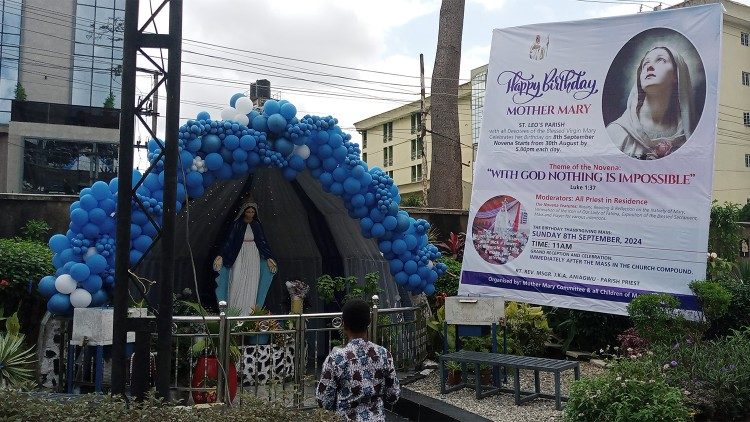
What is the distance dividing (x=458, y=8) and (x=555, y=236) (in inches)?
302

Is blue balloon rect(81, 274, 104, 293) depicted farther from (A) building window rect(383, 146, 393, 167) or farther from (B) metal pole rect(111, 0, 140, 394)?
(A) building window rect(383, 146, 393, 167)

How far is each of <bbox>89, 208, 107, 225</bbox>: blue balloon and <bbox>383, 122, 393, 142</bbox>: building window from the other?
134ft

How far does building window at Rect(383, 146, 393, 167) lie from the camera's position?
49.8 m

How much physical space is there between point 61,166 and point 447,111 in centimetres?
1914

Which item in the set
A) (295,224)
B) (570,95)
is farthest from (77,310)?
(570,95)

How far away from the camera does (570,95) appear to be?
29.3 feet

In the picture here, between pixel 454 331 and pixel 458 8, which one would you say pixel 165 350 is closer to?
pixel 454 331

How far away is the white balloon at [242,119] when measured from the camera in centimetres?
904

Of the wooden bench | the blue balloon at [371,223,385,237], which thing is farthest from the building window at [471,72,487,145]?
the wooden bench

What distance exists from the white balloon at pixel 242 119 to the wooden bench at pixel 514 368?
396cm

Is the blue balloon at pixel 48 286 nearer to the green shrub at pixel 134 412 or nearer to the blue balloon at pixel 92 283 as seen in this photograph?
the blue balloon at pixel 92 283

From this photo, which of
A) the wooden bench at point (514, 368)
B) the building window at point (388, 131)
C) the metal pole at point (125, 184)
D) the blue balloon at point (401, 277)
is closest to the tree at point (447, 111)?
the blue balloon at point (401, 277)

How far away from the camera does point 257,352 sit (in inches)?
299

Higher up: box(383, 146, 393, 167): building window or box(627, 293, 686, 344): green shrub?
box(383, 146, 393, 167): building window
